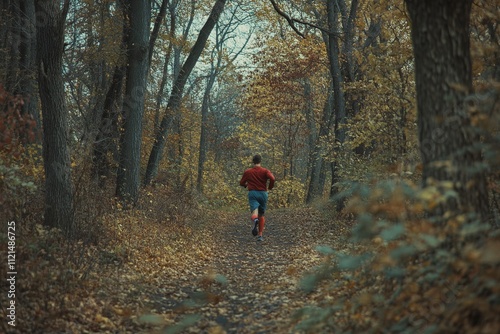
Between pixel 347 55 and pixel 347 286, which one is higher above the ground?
pixel 347 55

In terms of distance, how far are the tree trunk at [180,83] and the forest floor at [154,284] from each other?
17.7 ft

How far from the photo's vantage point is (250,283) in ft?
27.7

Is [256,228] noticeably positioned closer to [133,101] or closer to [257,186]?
[257,186]

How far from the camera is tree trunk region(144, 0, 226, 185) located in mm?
16438

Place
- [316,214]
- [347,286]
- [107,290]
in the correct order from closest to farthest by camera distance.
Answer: [347,286], [107,290], [316,214]

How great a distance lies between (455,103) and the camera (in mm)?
4625

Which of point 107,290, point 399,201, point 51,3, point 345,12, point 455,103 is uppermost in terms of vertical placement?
point 345,12

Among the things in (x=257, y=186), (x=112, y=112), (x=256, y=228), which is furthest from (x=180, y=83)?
(x=256, y=228)

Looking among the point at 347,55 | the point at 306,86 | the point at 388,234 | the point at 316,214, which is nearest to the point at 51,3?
the point at 388,234

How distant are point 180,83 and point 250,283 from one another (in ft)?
34.2

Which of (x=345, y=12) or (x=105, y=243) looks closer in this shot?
(x=105, y=243)

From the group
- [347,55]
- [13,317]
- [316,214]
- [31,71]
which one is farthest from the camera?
[316,214]

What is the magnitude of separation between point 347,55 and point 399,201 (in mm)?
12038

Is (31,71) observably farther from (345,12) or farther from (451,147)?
(451,147)
